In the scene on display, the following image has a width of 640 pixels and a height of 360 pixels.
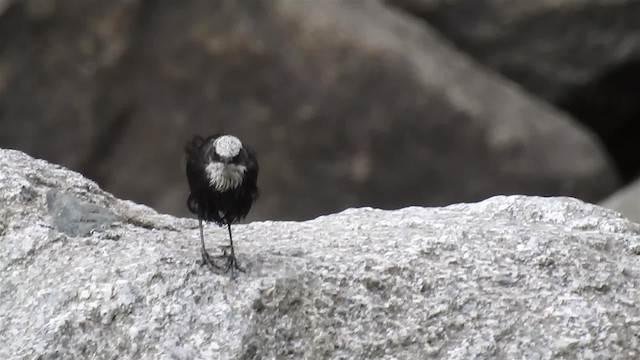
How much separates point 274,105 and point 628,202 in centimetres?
249

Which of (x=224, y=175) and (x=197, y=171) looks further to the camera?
(x=197, y=171)

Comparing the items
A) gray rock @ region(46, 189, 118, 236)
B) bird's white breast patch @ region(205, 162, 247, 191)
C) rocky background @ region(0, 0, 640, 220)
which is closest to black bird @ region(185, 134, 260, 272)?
bird's white breast patch @ region(205, 162, 247, 191)

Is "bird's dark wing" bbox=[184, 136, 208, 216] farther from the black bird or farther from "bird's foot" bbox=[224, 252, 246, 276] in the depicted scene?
"bird's foot" bbox=[224, 252, 246, 276]

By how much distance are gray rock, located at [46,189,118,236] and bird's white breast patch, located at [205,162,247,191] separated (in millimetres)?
534

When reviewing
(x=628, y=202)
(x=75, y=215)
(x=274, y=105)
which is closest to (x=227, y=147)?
(x=75, y=215)

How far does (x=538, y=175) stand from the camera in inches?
324

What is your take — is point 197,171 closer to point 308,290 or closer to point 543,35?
point 308,290

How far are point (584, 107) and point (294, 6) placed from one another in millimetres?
3278

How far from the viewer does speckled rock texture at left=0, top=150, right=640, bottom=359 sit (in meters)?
3.40

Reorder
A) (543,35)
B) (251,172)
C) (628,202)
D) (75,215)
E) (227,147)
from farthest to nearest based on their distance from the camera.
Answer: (543,35) < (628,202) < (75,215) < (251,172) < (227,147)

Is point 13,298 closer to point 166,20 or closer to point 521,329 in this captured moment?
point 521,329

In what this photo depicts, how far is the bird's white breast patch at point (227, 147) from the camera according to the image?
11.3 ft

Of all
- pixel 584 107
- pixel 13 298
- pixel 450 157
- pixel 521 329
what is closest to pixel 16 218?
pixel 13 298

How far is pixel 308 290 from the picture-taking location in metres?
3.58
